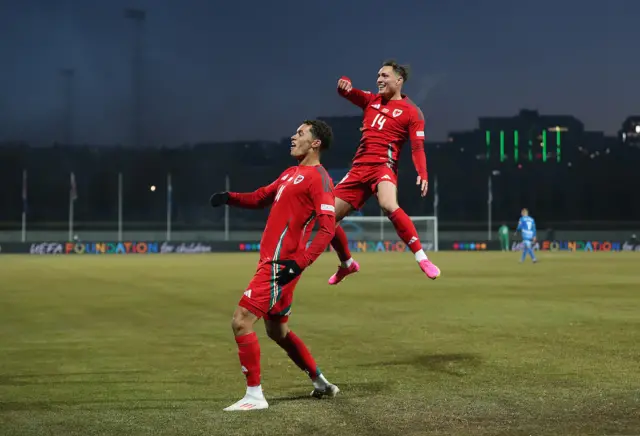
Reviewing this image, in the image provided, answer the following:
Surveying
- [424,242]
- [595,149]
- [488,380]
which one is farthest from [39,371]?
[595,149]

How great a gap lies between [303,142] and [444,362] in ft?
12.7

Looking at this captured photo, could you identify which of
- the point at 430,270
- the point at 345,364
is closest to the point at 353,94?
the point at 430,270

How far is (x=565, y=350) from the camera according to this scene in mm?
11555

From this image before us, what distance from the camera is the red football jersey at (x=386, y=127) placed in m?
11.3

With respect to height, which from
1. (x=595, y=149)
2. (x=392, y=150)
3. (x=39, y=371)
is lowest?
(x=39, y=371)

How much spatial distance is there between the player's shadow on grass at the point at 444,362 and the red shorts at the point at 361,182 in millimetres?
1984

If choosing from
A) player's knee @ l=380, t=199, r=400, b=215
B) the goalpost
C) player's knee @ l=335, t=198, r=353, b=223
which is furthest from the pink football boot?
the goalpost

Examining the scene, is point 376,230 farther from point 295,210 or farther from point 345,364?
point 295,210

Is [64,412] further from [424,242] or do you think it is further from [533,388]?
[424,242]

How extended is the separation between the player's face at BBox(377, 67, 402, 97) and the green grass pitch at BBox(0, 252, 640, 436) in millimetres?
3228

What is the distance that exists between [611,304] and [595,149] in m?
97.5

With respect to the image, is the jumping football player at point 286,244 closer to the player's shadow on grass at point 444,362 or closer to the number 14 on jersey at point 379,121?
the player's shadow on grass at point 444,362

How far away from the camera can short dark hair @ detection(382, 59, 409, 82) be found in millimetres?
11016

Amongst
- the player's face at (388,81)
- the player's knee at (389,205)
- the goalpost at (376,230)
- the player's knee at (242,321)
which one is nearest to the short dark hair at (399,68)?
the player's face at (388,81)
